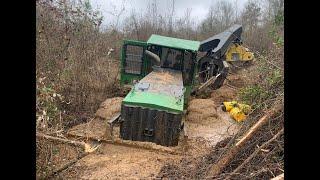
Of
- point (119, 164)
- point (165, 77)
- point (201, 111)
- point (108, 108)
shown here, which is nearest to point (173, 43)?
point (165, 77)

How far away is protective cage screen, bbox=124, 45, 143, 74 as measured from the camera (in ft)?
35.7

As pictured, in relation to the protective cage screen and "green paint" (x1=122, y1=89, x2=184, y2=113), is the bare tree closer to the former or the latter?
the protective cage screen

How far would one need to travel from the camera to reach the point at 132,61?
11.0 metres

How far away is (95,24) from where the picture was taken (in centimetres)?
1081

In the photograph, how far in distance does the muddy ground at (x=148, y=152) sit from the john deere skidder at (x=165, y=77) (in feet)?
1.07

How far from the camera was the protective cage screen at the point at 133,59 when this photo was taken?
10.9m

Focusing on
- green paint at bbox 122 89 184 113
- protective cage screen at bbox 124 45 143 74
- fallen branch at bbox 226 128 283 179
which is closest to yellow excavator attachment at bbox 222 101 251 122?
green paint at bbox 122 89 184 113

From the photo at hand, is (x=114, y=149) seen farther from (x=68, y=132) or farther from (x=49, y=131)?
(x=49, y=131)

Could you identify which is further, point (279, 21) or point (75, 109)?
point (75, 109)

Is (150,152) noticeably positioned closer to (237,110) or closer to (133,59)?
(237,110)
